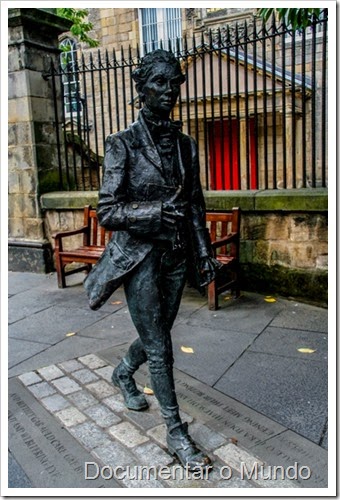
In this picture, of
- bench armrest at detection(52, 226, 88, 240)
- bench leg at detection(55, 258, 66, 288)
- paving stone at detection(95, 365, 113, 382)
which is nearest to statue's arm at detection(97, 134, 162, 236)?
paving stone at detection(95, 365, 113, 382)

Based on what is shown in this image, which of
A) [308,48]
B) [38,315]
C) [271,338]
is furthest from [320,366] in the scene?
[308,48]

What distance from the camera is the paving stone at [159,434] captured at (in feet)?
9.73

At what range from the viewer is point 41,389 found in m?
3.73

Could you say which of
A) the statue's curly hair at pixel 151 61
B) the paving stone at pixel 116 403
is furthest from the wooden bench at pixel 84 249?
the statue's curly hair at pixel 151 61

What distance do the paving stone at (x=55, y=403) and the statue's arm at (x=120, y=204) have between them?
148cm

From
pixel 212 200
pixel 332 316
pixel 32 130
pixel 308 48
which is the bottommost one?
pixel 332 316

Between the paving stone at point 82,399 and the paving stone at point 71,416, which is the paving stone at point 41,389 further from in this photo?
the paving stone at point 71,416

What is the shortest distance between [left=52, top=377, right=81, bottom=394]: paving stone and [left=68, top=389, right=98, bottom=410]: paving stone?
0.07 metres

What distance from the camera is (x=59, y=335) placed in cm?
493

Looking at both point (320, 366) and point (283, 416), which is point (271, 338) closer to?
point (320, 366)

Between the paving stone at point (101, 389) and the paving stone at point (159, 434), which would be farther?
the paving stone at point (101, 389)

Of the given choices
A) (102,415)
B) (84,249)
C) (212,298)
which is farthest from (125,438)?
(84,249)

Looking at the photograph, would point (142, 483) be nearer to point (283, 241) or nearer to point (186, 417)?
point (186, 417)

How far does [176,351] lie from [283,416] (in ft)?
4.43
